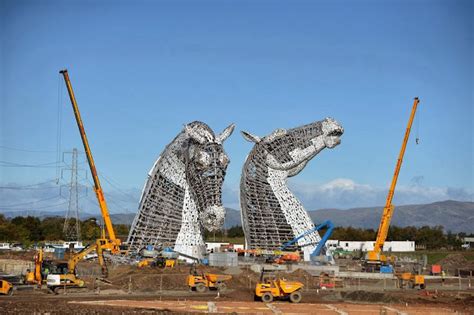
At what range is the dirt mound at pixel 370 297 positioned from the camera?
142 feet

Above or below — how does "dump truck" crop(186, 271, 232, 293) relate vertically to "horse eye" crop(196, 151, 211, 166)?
below

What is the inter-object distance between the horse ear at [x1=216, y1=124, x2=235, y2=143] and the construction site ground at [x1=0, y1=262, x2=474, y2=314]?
603 inches

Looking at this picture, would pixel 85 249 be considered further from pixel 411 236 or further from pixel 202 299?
pixel 411 236

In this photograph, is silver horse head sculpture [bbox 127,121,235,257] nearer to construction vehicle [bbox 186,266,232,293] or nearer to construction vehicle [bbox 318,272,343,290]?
construction vehicle [bbox 318,272,343,290]

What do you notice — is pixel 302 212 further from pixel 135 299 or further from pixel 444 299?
pixel 135 299

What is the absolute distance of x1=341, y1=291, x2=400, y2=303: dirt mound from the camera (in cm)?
4324

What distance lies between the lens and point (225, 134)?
70.3 metres

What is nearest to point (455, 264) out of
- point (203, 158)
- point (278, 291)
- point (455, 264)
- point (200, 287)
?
point (455, 264)

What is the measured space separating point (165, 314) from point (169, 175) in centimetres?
3746

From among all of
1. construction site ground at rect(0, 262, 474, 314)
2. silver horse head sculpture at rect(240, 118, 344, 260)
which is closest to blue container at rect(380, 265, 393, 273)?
silver horse head sculpture at rect(240, 118, 344, 260)

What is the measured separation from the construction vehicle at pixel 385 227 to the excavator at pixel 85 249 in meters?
26.3

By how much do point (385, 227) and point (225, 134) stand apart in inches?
929

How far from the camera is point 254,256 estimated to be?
72625 millimetres

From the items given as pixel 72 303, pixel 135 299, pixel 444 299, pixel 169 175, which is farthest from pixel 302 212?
pixel 72 303
